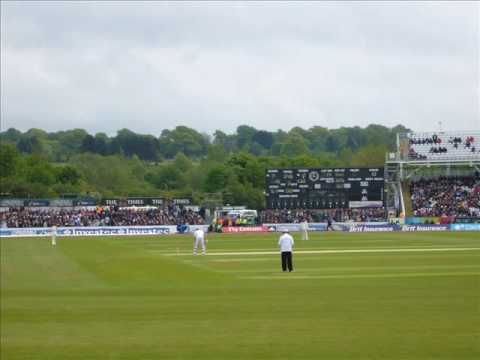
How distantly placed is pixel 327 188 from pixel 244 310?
47689 millimetres

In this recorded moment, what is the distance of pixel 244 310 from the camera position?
16.2 m

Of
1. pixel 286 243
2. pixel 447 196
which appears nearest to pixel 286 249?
pixel 286 243

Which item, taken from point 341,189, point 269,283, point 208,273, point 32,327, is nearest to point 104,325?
point 32,327

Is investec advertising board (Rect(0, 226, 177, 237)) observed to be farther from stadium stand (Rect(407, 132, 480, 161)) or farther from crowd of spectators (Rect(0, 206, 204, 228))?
stadium stand (Rect(407, 132, 480, 161))

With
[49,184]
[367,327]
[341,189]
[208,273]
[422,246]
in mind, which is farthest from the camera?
[49,184]

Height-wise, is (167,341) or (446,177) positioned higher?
(446,177)

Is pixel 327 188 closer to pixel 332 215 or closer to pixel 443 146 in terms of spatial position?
pixel 332 215

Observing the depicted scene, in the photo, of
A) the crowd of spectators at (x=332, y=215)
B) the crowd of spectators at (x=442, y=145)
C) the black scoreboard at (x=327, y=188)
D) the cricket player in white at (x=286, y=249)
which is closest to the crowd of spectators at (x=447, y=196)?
the crowd of spectators at (x=442, y=145)

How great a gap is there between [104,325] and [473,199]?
55.5 metres

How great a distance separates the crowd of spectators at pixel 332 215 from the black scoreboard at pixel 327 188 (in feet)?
2.13

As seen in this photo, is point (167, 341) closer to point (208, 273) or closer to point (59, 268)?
point (208, 273)

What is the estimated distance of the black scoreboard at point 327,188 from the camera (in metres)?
63.3

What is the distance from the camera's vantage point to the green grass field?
1237 cm

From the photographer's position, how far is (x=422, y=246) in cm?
3772
